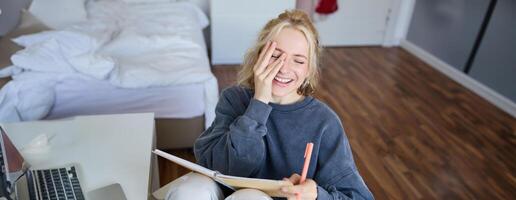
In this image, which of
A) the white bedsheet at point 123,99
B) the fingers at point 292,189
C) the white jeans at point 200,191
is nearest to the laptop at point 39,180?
the white jeans at point 200,191

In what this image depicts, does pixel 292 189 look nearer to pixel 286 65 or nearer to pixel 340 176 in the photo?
pixel 340 176

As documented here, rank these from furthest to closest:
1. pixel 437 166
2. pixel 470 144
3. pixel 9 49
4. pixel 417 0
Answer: pixel 417 0 < pixel 470 144 < pixel 437 166 < pixel 9 49

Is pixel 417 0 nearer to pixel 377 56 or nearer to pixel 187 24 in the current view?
pixel 377 56

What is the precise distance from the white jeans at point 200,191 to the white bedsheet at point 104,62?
0.95m

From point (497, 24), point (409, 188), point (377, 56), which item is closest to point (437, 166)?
point (409, 188)

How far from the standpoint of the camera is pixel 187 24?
2541mm

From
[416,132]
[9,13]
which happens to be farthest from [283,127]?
[9,13]

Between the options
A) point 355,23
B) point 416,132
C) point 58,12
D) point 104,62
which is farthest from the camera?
point 355,23

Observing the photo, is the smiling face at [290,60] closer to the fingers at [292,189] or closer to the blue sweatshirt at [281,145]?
the blue sweatshirt at [281,145]

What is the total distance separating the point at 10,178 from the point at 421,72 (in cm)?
319

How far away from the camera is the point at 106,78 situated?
5.85ft

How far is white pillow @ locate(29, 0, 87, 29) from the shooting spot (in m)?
2.41

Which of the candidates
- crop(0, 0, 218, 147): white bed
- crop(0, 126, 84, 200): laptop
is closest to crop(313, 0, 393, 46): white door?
crop(0, 0, 218, 147): white bed

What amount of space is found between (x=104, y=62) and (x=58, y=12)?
1036mm
